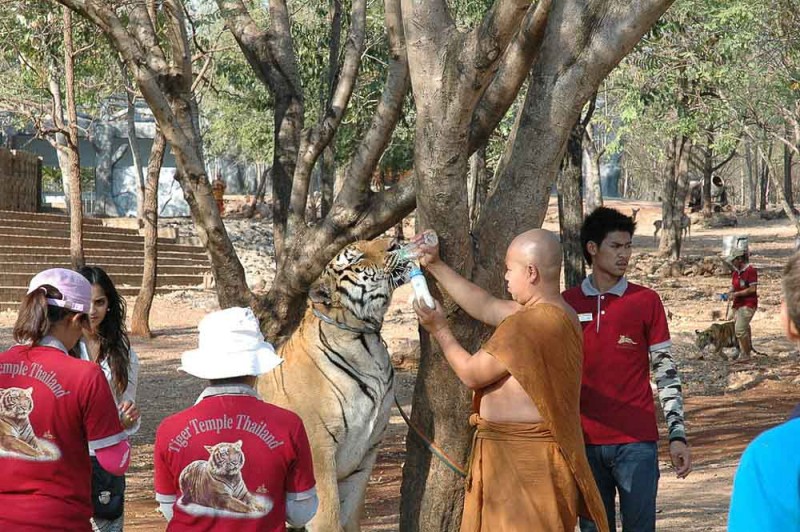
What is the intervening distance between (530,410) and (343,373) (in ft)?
4.01

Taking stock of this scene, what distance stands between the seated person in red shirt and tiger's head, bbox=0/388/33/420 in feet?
2.06

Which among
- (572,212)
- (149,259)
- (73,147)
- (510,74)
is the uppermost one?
(73,147)

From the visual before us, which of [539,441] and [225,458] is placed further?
[539,441]

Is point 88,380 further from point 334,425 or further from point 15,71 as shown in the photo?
point 15,71

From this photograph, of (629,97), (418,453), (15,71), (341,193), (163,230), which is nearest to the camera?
(418,453)

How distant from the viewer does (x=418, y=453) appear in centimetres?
557

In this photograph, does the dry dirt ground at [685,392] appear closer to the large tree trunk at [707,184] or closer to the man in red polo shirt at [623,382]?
the man in red polo shirt at [623,382]

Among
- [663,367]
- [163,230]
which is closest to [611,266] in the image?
[663,367]

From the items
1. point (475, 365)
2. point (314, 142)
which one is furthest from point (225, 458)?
point (314, 142)

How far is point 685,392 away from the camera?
51.6 feet

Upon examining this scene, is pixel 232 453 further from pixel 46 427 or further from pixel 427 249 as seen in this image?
pixel 427 249

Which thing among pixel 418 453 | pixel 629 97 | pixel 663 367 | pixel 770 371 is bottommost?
pixel 770 371

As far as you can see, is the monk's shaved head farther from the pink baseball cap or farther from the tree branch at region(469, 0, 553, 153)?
the pink baseball cap

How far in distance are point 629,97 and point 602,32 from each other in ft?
60.4
